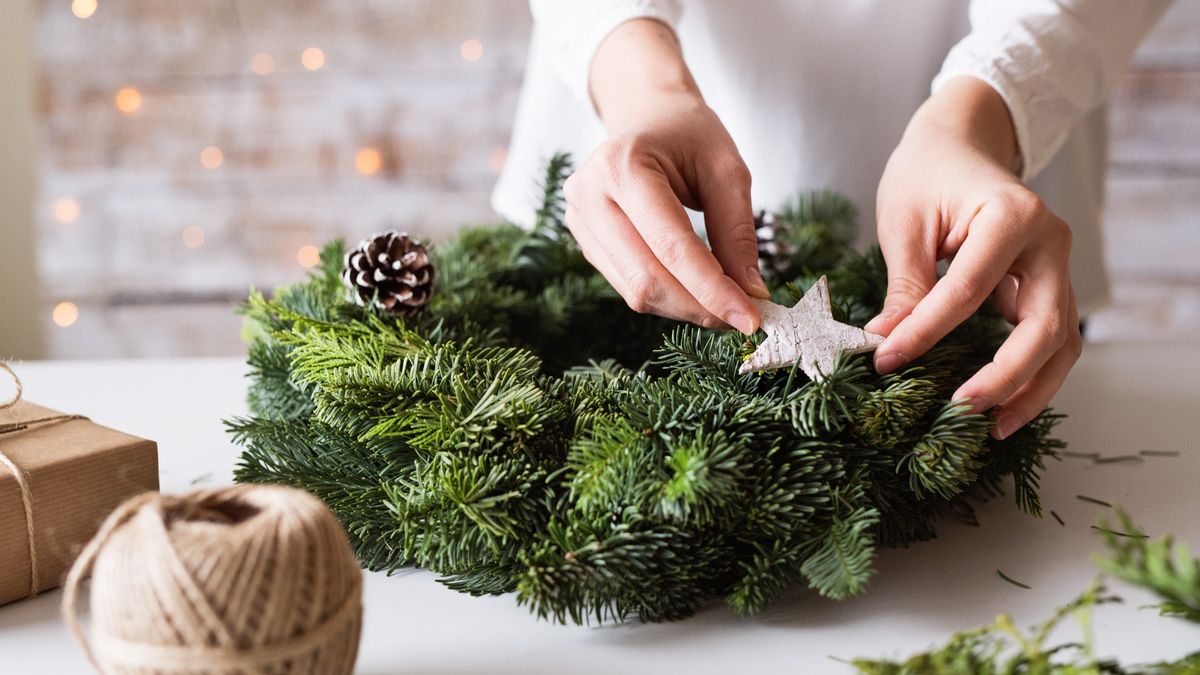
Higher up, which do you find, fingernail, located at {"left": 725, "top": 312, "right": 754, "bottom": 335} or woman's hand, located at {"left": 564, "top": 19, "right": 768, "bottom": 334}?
woman's hand, located at {"left": 564, "top": 19, "right": 768, "bottom": 334}

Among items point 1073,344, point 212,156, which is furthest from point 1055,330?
point 212,156

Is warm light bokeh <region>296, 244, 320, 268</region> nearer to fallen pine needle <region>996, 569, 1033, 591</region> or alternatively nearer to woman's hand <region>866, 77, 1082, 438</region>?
woman's hand <region>866, 77, 1082, 438</region>

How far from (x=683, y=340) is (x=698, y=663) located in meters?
0.20

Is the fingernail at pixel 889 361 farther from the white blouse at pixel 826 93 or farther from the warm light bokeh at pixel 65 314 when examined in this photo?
the warm light bokeh at pixel 65 314

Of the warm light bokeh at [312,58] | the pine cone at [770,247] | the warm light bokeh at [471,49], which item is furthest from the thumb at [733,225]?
the warm light bokeh at [312,58]

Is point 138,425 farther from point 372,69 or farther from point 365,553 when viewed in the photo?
point 372,69

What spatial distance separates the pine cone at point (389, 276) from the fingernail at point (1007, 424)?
0.42m

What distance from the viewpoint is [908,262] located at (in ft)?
2.27

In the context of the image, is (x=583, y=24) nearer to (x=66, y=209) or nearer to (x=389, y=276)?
(x=389, y=276)

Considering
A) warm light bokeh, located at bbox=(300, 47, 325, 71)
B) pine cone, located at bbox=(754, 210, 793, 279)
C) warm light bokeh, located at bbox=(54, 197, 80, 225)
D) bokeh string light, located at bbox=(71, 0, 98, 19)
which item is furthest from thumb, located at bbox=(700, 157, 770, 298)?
warm light bokeh, located at bbox=(54, 197, 80, 225)

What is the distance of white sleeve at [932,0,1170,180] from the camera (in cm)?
88

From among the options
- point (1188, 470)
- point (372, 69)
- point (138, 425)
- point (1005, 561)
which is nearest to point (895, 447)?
point (1005, 561)

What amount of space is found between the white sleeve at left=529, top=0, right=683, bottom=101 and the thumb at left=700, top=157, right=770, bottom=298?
0.29m

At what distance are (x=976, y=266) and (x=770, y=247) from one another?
29cm
